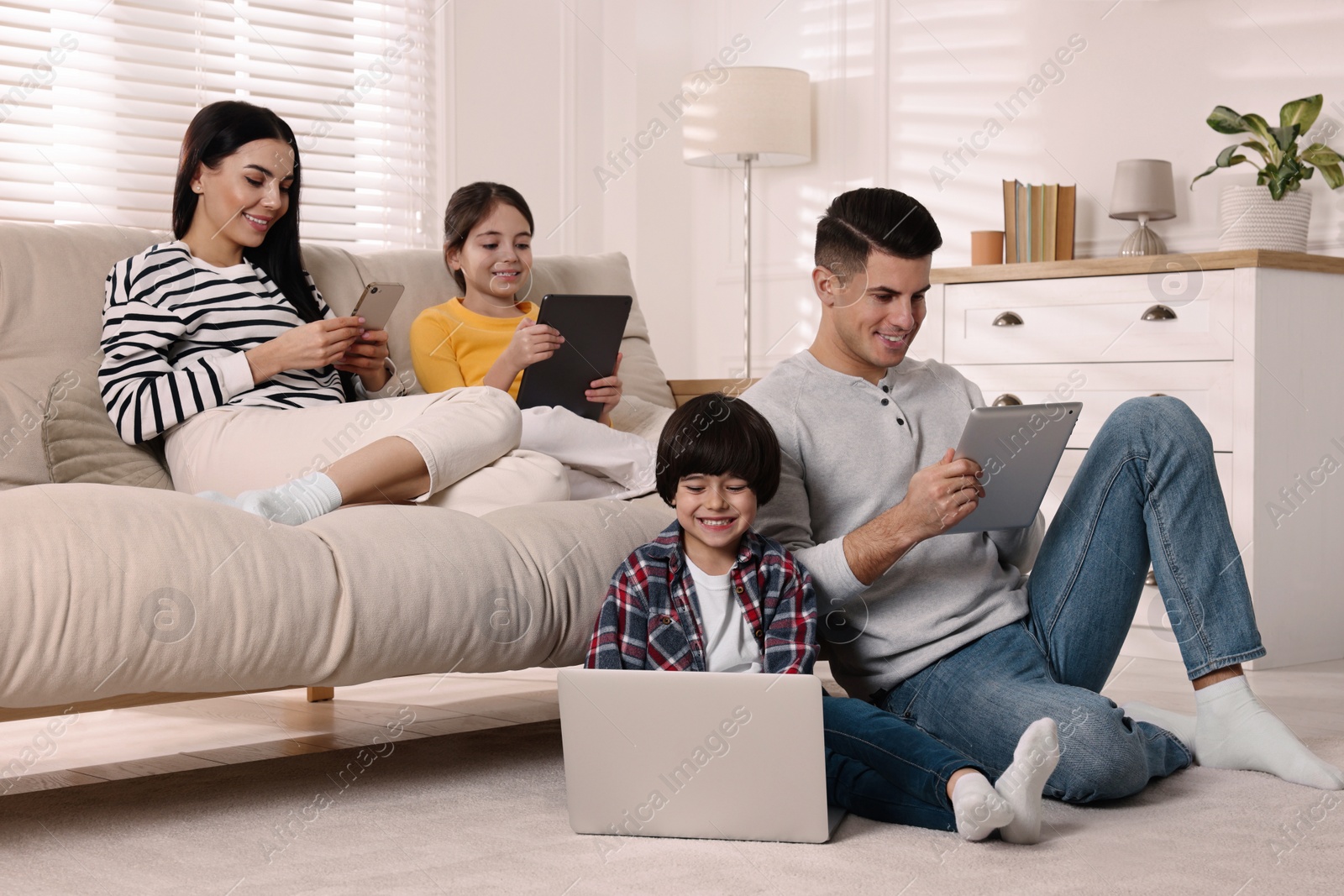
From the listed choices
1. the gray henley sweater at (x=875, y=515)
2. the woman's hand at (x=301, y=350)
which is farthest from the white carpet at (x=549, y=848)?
the woman's hand at (x=301, y=350)

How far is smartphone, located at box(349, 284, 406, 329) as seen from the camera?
2.10 metres

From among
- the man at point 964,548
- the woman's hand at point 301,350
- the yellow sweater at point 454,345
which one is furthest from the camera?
the yellow sweater at point 454,345

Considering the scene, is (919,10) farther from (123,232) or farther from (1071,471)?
(123,232)

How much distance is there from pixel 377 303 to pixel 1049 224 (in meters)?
1.88

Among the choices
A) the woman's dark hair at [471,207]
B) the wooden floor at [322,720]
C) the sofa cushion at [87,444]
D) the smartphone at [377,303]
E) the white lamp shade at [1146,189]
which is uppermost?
the white lamp shade at [1146,189]

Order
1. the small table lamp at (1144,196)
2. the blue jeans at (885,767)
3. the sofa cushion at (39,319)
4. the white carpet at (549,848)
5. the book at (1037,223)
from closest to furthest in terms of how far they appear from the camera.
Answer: the white carpet at (549,848), the blue jeans at (885,767), the sofa cushion at (39,319), the small table lamp at (1144,196), the book at (1037,223)

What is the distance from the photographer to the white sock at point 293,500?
162cm

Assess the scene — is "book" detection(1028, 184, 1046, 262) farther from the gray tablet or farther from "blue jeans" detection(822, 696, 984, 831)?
"blue jeans" detection(822, 696, 984, 831)

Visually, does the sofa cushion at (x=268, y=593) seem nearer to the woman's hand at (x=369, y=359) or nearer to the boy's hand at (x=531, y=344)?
the boy's hand at (x=531, y=344)

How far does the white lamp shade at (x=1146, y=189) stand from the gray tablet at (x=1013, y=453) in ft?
5.99

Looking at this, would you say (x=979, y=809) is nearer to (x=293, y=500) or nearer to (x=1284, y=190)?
(x=293, y=500)

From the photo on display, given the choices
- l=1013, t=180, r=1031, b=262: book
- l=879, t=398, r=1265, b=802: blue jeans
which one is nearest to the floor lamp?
l=1013, t=180, r=1031, b=262: book

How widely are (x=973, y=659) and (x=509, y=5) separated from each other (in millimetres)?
3259

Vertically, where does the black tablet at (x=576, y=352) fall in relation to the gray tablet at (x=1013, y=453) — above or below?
above
